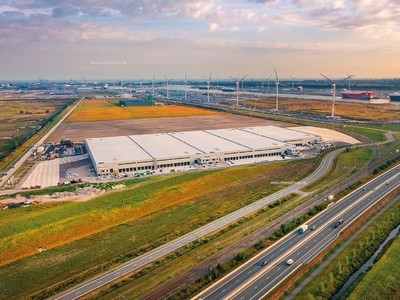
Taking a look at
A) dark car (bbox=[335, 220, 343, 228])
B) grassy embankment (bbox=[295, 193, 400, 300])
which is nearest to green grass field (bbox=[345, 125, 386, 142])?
grassy embankment (bbox=[295, 193, 400, 300])

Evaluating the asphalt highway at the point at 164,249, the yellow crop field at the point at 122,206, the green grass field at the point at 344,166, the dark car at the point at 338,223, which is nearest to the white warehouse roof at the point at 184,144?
the yellow crop field at the point at 122,206

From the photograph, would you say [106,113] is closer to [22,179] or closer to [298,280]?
[22,179]

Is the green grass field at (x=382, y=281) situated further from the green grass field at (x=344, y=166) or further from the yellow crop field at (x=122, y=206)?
the green grass field at (x=344, y=166)

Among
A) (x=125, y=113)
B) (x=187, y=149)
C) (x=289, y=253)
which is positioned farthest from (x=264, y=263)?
(x=125, y=113)

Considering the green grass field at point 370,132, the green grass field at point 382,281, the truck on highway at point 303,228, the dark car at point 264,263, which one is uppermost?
the green grass field at point 370,132

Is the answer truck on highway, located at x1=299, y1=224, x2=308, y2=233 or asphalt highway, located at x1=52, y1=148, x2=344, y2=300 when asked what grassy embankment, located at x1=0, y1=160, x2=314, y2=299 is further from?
truck on highway, located at x1=299, y1=224, x2=308, y2=233

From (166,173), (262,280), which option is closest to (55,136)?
(166,173)
